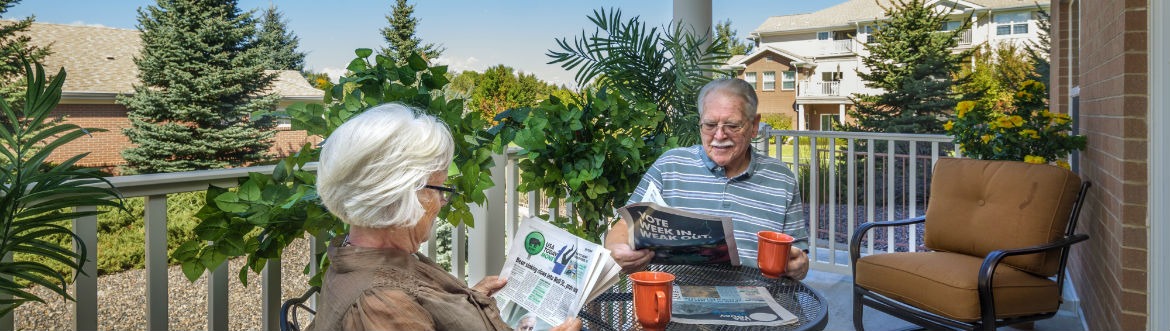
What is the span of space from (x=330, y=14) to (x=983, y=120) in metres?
28.3

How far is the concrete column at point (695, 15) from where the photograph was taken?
315cm

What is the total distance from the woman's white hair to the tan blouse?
0.06m

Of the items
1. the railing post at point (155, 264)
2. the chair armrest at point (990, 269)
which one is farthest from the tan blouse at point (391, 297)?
the chair armrest at point (990, 269)

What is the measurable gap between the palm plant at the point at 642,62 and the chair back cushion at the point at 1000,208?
115cm

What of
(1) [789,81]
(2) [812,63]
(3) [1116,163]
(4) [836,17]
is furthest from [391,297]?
(4) [836,17]

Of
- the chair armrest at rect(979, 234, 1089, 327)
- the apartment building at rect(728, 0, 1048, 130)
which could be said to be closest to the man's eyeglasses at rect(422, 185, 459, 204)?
the chair armrest at rect(979, 234, 1089, 327)

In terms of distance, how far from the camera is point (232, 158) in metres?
17.8

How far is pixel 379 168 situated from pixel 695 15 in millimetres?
2447

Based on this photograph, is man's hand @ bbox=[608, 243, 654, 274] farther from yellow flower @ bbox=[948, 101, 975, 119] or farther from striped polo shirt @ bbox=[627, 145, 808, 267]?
yellow flower @ bbox=[948, 101, 975, 119]

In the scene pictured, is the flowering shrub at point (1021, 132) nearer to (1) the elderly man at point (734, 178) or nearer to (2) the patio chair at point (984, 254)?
(2) the patio chair at point (984, 254)

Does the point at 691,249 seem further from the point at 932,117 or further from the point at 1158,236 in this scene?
the point at 932,117

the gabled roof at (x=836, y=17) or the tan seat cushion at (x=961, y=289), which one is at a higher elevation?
the gabled roof at (x=836, y=17)

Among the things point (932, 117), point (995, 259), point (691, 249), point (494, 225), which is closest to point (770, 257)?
point (691, 249)

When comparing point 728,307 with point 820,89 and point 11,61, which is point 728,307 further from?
point 820,89
